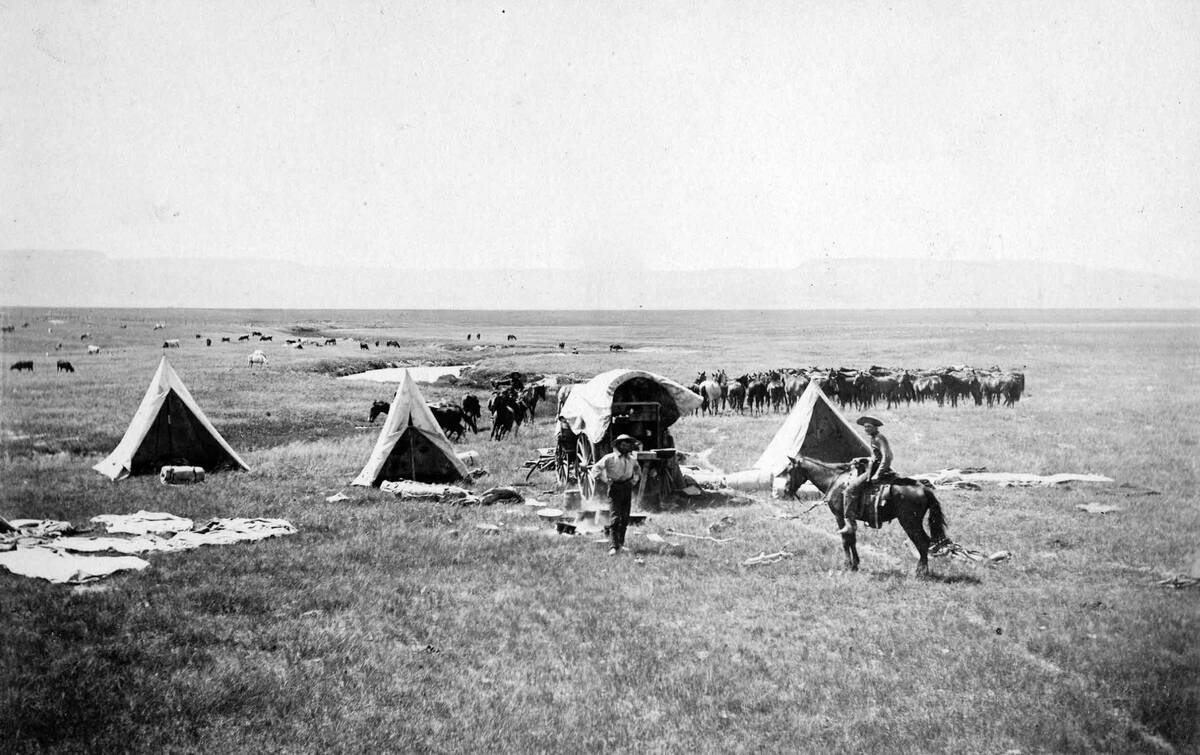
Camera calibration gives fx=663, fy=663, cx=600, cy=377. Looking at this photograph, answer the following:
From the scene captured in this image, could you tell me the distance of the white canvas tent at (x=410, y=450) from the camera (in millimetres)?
14773

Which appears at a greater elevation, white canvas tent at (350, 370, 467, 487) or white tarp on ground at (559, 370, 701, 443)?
white tarp on ground at (559, 370, 701, 443)

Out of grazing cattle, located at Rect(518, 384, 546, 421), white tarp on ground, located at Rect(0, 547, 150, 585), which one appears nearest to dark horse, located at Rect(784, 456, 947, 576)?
white tarp on ground, located at Rect(0, 547, 150, 585)

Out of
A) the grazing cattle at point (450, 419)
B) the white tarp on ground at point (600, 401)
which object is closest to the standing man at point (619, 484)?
the white tarp on ground at point (600, 401)

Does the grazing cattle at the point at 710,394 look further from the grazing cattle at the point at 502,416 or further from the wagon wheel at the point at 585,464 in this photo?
the wagon wheel at the point at 585,464

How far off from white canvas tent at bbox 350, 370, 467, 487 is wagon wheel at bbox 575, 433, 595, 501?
9.41 feet

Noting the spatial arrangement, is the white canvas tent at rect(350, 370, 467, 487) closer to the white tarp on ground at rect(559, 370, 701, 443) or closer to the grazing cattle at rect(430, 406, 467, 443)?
the white tarp on ground at rect(559, 370, 701, 443)

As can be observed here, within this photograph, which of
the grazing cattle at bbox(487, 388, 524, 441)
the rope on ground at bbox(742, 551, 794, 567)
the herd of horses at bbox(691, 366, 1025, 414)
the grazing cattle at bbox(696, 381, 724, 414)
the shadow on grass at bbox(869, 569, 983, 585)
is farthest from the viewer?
the grazing cattle at bbox(696, 381, 724, 414)

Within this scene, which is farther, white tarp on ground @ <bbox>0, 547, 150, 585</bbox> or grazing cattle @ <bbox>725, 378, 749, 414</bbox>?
grazing cattle @ <bbox>725, 378, 749, 414</bbox>

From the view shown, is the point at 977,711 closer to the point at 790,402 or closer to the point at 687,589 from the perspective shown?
the point at 687,589

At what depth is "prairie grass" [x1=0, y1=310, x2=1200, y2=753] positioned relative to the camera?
6.05m

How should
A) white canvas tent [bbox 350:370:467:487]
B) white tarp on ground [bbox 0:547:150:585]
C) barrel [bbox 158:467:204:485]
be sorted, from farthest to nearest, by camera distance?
white canvas tent [bbox 350:370:467:487] → barrel [bbox 158:467:204:485] → white tarp on ground [bbox 0:547:150:585]

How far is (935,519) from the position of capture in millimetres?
9117

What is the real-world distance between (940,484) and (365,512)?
11736mm

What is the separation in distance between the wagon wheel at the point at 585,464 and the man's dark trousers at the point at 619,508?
3124mm
